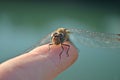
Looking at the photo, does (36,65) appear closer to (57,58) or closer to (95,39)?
(57,58)

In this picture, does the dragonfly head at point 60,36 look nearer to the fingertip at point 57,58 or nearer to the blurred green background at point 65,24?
the fingertip at point 57,58

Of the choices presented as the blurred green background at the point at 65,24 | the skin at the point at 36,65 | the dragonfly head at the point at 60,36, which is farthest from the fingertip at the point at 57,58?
the blurred green background at the point at 65,24

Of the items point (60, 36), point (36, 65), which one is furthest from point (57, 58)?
point (60, 36)

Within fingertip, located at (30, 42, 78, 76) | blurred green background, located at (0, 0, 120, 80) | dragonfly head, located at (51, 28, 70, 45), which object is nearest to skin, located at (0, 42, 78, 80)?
fingertip, located at (30, 42, 78, 76)

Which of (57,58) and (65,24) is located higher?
(57,58)

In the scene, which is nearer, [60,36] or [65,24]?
[60,36]

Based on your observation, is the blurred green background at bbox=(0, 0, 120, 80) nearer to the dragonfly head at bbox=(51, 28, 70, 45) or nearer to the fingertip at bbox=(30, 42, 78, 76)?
the dragonfly head at bbox=(51, 28, 70, 45)

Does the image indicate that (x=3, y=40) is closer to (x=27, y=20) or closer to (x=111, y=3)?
(x=27, y=20)
